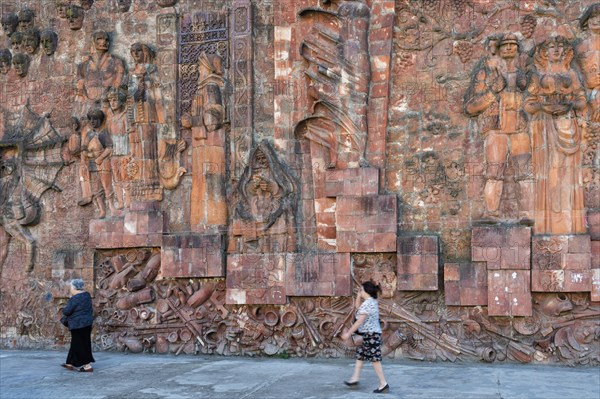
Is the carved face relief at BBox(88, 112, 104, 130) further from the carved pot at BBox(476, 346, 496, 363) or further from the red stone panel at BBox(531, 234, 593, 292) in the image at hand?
the red stone panel at BBox(531, 234, 593, 292)

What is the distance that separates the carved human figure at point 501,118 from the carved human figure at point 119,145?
6374 millimetres

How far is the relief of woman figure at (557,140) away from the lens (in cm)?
1241

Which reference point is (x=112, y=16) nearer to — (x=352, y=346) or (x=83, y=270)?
(x=83, y=270)

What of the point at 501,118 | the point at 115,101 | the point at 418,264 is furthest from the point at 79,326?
the point at 501,118

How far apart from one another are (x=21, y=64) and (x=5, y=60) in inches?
16.5

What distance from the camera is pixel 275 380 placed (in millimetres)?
11148

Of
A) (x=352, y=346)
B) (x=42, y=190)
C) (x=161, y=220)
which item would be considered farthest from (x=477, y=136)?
(x=42, y=190)

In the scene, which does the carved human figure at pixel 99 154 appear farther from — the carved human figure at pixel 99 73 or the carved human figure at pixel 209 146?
the carved human figure at pixel 209 146

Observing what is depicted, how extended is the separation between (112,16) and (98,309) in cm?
563

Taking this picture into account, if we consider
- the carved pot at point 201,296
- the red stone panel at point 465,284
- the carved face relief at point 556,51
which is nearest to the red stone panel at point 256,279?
the carved pot at point 201,296

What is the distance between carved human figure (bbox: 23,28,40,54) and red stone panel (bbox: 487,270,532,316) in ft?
32.3

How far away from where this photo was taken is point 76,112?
15391 millimetres

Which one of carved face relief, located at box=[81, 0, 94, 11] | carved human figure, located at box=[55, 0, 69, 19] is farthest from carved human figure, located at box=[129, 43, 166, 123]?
carved human figure, located at box=[55, 0, 69, 19]

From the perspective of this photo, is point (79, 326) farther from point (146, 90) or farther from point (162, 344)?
point (146, 90)
